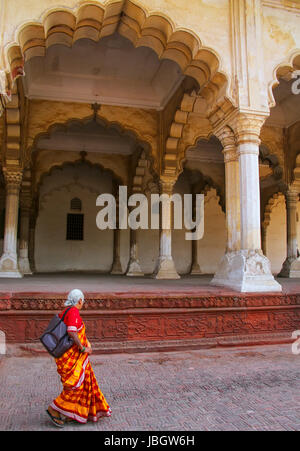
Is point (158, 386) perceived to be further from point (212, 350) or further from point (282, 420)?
point (212, 350)

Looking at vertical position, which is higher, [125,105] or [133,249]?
[125,105]

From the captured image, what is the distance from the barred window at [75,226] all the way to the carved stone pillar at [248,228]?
9.71 metres

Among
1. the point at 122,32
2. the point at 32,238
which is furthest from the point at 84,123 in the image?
the point at 32,238

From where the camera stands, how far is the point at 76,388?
252cm

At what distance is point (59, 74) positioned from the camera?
8.82 meters

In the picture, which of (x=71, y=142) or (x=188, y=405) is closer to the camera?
Answer: (x=188, y=405)

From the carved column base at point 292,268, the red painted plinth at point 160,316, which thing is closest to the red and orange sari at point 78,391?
the red painted plinth at point 160,316

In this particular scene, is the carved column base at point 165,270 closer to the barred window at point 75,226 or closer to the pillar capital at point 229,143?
the pillar capital at point 229,143

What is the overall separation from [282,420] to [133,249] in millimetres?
10063

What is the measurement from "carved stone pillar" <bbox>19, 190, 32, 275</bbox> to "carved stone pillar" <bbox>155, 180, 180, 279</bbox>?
4368 mm

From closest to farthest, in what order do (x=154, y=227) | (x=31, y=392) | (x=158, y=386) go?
1. (x=31, y=392)
2. (x=158, y=386)
3. (x=154, y=227)

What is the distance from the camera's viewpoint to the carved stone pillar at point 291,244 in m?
10.6

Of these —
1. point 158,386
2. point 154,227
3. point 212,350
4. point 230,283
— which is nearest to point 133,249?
point 154,227

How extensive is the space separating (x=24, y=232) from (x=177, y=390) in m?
9.77
